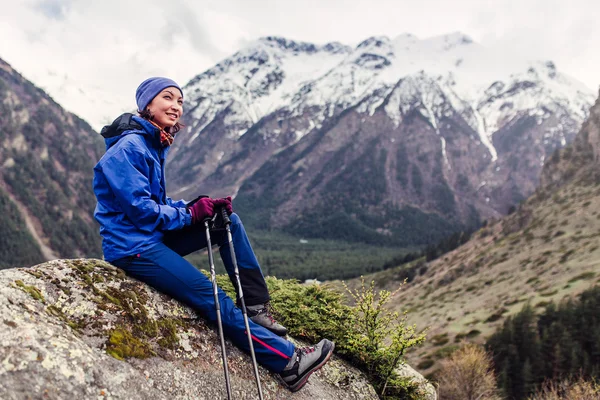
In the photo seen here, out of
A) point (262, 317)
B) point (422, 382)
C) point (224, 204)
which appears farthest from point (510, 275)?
point (224, 204)

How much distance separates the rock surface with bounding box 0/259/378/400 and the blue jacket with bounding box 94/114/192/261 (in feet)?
1.91

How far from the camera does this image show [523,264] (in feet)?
284

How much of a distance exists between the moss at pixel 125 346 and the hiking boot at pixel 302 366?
6.91 ft

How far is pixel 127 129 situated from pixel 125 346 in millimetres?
3088

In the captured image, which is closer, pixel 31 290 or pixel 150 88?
pixel 31 290

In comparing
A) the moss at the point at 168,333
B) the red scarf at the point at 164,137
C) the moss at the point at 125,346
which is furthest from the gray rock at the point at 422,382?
the red scarf at the point at 164,137

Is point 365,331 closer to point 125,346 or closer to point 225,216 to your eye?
point 225,216

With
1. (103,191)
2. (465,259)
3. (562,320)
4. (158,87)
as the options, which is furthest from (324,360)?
(465,259)

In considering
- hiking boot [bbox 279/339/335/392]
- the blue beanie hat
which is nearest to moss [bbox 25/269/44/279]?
the blue beanie hat

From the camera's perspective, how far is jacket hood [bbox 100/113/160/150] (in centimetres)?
587

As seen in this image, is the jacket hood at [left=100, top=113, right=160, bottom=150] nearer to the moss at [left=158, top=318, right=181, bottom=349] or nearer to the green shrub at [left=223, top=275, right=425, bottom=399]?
the moss at [left=158, top=318, right=181, bottom=349]

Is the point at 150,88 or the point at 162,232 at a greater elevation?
the point at 150,88

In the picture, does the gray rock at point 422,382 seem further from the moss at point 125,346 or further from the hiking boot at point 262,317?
the moss at point 125,346

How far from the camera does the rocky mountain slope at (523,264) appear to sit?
210ft
